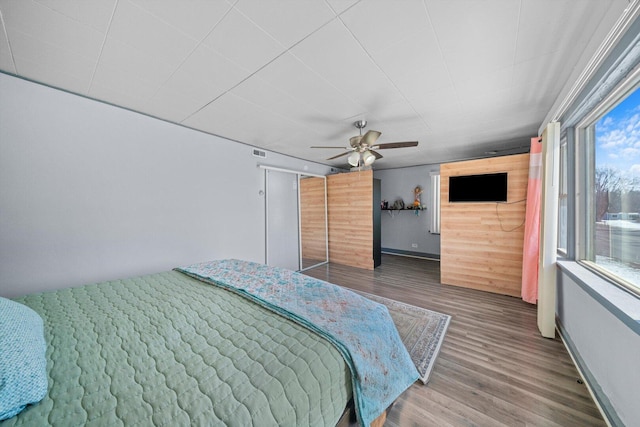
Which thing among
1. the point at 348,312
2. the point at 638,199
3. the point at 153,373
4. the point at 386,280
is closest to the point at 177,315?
the point at 153,373

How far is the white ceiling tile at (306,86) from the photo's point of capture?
5.49 feet

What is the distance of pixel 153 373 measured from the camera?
886 mm

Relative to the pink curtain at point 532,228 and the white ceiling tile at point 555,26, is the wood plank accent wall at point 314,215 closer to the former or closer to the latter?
the pink curtain at point 532,228

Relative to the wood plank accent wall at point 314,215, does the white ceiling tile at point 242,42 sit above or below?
above

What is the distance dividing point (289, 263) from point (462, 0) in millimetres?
4188

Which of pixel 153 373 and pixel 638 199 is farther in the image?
pixel 638 199

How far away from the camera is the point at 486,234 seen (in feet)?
11.0

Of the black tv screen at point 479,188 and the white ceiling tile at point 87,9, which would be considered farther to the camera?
the black tv screen at point 479,188

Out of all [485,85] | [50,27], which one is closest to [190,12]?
[50,27]

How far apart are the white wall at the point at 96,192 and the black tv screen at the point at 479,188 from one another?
12.2 feet

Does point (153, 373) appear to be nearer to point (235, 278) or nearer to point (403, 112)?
point (235, 278)

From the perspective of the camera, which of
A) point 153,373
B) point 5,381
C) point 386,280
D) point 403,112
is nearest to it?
point 5,381

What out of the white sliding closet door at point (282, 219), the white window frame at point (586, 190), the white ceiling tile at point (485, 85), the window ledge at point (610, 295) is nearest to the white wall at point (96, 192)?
the white sliding closet door at point (282, 219)

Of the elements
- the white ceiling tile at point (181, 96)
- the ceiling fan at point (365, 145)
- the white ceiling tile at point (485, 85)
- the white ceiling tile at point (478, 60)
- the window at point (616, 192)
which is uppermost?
the white ceiling tile at point (485, 85)
